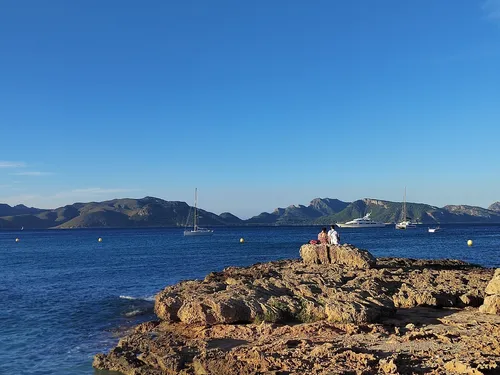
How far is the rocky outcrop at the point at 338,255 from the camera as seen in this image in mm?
30344

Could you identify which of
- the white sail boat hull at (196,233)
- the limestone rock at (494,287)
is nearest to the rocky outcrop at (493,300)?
the limestone rock at (494,287)

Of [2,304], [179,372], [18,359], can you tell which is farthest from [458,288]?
[2,304]

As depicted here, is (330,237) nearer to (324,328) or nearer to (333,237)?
(333,237)

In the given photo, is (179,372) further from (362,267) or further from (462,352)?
(362,267)

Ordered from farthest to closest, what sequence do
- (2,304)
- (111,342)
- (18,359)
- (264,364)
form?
(2,304) < (111,342) < (18,359) < (264,364)

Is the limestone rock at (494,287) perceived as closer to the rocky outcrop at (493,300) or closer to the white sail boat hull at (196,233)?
the rocky outcrop at (493,300)

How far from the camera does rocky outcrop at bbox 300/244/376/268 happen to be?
3034cm

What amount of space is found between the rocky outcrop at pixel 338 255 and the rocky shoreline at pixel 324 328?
10.0ft

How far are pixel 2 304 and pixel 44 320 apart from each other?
7777 mm

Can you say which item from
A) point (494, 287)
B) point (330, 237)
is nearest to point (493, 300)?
point (494, 287)

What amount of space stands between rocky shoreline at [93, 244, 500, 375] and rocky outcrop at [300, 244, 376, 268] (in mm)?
3055

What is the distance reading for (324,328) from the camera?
1706 cm

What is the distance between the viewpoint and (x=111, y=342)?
2105 cm

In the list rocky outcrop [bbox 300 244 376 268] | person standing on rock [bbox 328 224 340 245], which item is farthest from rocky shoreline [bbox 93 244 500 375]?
person standing on rock [bbox 328 224 340 245]
